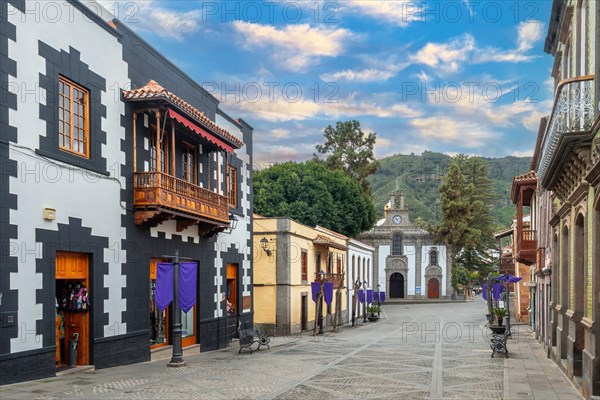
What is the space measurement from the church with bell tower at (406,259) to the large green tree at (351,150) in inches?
531

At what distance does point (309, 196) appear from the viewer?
176 ft

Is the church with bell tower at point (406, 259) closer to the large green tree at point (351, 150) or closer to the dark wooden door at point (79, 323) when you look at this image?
the large green tree at point (351, 150)

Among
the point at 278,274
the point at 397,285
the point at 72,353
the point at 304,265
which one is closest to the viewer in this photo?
the point at 72,353

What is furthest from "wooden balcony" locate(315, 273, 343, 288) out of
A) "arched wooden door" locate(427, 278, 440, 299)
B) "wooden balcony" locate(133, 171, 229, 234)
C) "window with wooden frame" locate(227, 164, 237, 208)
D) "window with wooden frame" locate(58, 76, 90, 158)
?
"arched wooden door" locate(427, 278, 440, 299)

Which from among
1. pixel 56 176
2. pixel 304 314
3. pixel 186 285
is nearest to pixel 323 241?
pixel 304 314

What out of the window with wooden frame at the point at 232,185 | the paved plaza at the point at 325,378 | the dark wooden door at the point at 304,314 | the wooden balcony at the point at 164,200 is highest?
the window with wooden frame at the point at 232,185

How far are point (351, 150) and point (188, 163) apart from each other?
51.2 meters

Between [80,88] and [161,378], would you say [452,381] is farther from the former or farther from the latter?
[80,88]

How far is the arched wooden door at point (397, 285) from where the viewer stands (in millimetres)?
82000

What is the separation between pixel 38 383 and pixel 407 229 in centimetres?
7169

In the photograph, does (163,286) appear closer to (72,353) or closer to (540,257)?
(72,353)

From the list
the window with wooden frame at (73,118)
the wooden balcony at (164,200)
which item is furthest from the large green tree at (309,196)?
the window with wooden frame at (73,118)

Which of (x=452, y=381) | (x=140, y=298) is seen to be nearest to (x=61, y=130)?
(x=140, y=298)

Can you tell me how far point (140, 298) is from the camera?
55.8 feet
